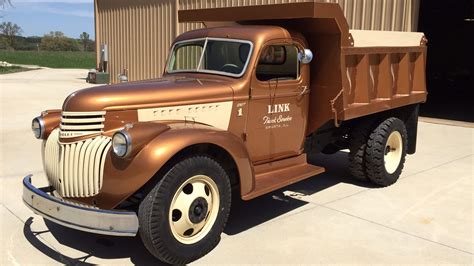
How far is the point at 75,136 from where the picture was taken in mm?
3881

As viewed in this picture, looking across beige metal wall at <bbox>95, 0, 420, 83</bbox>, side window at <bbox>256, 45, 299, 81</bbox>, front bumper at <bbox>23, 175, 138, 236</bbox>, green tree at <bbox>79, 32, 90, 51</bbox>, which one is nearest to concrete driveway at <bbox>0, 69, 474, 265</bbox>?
front bumper at <bbox>23, 175, 138, 236</bbox>

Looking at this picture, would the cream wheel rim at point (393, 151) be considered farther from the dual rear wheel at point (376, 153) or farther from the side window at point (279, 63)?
the side window at point (279, 63)

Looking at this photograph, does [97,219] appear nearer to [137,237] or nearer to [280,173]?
[137,237]

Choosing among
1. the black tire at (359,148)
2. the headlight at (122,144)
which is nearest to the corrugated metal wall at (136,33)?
the black tire at (359,148)

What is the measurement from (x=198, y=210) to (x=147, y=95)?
42.0 inches

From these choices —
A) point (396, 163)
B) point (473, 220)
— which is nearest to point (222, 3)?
point (396, 163)

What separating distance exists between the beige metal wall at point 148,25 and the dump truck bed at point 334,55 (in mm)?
5621

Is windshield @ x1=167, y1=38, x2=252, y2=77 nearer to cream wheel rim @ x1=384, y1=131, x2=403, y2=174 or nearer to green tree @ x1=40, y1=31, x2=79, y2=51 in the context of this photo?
cream wheel rim @ x1=384, y1=131, x2=403, y2=174

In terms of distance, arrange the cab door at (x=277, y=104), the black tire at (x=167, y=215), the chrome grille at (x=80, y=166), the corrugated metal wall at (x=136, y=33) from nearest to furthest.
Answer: the black tire at (x=167, y=215), the chrome grille at (x=80, y=166), the cab door at (x=277, y=104), the corrugated metal wall at (x=136, y=33)

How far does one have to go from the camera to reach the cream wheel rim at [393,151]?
632 centimetres

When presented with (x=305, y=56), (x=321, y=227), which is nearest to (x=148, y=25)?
(x=305, y=56)

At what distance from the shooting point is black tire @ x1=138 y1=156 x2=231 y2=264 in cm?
360

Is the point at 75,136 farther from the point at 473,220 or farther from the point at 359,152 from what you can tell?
the point at 473,220

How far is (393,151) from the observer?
21.1 feet
